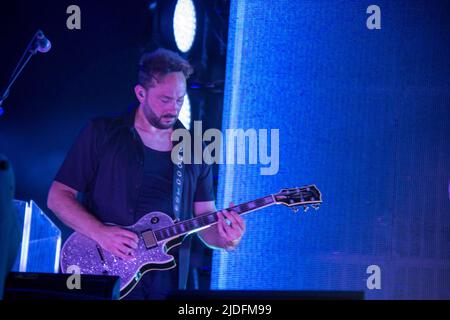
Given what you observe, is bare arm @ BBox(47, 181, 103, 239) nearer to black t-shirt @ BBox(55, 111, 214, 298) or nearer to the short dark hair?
black t-shirt @ BBox(55, 111, 214, 298)

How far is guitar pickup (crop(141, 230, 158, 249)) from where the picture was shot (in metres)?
3.29

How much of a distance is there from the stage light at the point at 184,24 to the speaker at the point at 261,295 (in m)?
1.69

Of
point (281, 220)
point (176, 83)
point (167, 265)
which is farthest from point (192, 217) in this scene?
point (176, 83)

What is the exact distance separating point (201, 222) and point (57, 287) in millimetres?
1066

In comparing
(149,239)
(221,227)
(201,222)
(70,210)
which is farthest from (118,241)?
(221,227)

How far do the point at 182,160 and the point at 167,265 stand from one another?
61 cm

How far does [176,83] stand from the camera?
3449 millimetres

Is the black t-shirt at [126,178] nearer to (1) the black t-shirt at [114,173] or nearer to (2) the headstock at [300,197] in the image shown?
(1) the black t-shirt at [114,173]

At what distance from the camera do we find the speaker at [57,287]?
7.56 feet

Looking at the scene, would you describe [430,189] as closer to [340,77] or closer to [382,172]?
[382,172]

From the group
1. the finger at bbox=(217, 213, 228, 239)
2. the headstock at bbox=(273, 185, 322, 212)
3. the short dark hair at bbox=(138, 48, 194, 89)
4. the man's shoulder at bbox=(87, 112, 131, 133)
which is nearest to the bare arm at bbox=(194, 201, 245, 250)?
the finger at bbox=(217, 213, 228, 239)

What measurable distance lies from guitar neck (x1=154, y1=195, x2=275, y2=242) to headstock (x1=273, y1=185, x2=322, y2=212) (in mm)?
59

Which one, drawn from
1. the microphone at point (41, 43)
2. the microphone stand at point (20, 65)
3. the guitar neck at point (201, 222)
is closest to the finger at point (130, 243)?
the guitar neck at point (201, 222)
